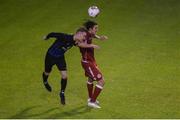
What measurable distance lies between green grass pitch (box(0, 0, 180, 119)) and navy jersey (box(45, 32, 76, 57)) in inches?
58.1

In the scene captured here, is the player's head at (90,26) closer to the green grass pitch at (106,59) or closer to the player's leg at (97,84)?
the player's leg at (97,84)

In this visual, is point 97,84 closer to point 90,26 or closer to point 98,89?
point 98,89

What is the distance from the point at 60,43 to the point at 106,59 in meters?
4.33

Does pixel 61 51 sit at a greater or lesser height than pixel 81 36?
lesser

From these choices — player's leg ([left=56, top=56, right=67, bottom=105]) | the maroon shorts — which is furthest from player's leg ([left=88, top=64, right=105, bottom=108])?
player's leg ([left=56, top=56, right=67, bottom=105])

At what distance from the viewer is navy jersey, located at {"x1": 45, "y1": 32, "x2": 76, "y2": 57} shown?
14438 mm

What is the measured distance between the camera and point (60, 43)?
14641mm

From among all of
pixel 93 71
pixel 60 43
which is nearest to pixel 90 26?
pixel 60 43

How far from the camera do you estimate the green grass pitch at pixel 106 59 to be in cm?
1459

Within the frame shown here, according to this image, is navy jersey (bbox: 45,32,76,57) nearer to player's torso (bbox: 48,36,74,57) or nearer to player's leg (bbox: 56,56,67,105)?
player's torso (bbox: 48,36,74,57)

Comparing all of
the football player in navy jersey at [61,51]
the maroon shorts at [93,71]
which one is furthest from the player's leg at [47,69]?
the maroon shorts at [93,71]

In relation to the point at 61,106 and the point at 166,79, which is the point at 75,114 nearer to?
the point at 61,106

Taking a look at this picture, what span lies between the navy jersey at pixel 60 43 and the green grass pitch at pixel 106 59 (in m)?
1.47

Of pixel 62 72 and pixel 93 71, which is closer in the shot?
pixel 93 71
